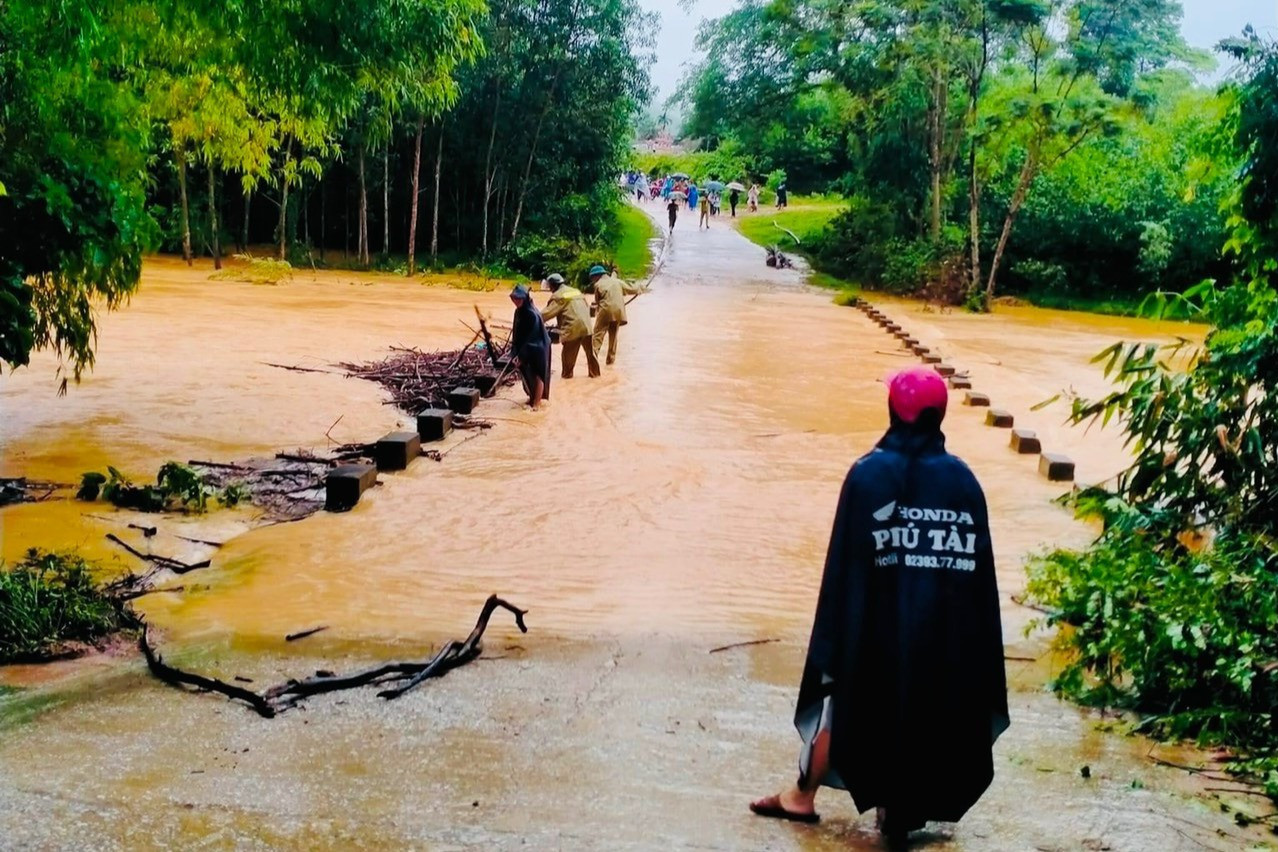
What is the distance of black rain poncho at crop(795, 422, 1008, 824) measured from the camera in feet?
12.8

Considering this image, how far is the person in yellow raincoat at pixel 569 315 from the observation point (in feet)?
51.3

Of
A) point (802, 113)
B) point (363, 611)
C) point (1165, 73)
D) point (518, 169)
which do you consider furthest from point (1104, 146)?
point (363, 611)

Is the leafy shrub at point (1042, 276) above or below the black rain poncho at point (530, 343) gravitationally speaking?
above

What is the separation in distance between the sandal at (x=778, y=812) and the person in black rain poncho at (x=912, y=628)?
30 cm

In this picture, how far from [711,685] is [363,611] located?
2304 millimetres

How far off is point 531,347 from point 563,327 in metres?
2.17

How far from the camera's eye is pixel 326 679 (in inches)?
226

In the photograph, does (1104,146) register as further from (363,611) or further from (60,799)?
(60,799)

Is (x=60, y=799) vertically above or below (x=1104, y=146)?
below

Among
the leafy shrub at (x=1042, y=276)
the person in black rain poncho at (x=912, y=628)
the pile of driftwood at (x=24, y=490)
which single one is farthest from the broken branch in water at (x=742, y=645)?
the leafy shrub at (x=1042, y=276)

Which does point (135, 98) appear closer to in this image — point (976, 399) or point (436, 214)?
point (976, 399)

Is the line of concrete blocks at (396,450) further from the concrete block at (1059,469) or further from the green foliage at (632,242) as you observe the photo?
the green foliage at (632,242)

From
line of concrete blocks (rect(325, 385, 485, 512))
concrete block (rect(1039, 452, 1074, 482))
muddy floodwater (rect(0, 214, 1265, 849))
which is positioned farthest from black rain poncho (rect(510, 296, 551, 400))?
concrete block (rect(1039, 452, 1074, 482))

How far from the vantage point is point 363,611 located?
7.23 meters
